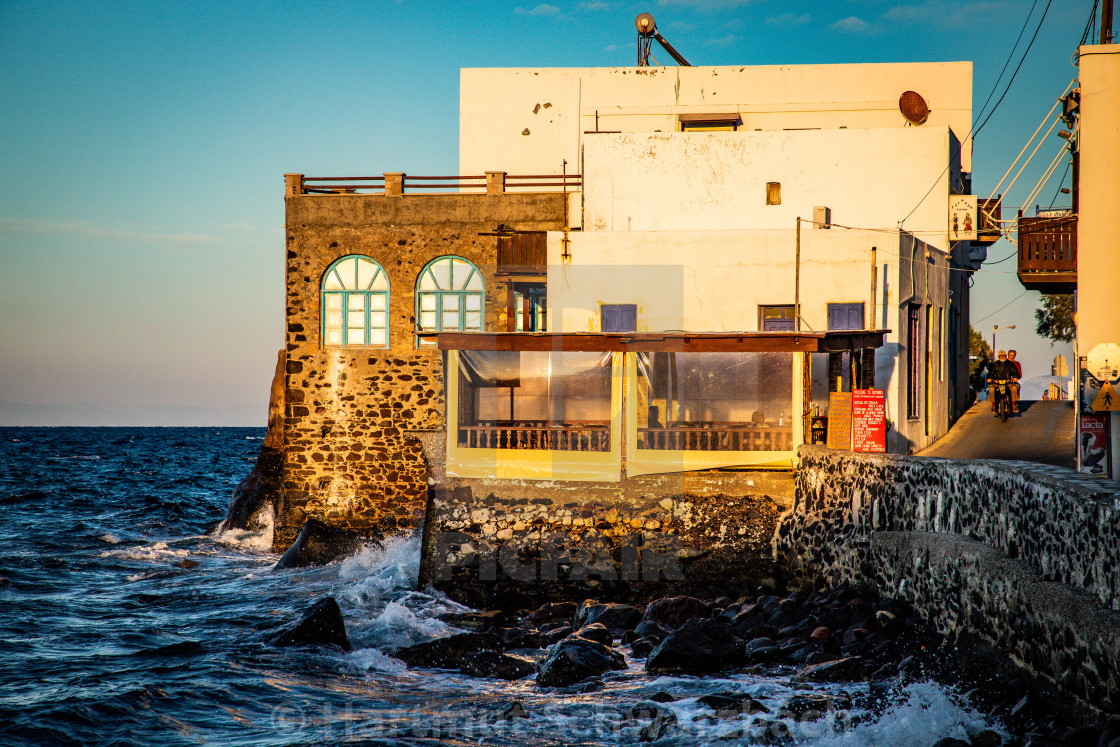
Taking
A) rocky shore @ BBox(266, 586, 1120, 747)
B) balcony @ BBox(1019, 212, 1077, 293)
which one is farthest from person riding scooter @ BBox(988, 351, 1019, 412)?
rocky shore @ BBox(266, 586, 1120, 747)

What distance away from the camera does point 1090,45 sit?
14336mm

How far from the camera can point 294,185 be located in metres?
20.6

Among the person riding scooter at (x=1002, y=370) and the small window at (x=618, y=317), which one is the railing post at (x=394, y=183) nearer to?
the small window at (x=618, y=317)

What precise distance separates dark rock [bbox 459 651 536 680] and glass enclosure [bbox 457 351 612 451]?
4.61 meters

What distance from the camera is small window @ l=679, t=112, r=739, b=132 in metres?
22.9

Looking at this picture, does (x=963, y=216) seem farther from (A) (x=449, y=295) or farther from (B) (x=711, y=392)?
(A) (x=449, y=295)

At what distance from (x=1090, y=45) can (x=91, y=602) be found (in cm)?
1945

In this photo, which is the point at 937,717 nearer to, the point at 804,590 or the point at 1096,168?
the point at 804,590

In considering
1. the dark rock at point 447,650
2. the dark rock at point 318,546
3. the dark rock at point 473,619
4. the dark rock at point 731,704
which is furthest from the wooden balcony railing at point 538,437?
the dark rock at point 731,704

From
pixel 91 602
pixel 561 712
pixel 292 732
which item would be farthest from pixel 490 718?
pixel 91 602

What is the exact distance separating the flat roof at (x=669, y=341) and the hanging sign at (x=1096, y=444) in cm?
316

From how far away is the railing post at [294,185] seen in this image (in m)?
20.5

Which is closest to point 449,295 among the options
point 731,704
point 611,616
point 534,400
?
point 534,400

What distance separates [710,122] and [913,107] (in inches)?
194
